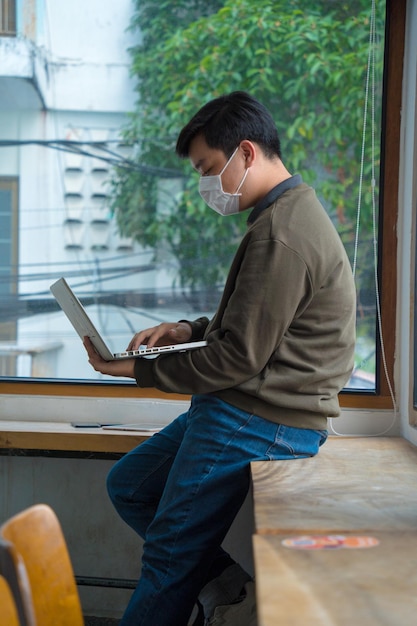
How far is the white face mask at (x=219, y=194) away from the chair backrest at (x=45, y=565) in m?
1.13

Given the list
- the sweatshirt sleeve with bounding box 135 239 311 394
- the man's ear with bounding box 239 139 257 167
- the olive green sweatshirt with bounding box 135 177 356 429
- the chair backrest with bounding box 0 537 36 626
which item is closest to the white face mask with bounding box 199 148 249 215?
the man's ear with bounding box 239 139 257 167

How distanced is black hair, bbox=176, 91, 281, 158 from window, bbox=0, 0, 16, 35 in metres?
1.15

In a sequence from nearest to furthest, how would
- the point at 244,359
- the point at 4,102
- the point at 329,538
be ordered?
1. the point at 329,538
2. the point at 244,359
3. the point at 4,102

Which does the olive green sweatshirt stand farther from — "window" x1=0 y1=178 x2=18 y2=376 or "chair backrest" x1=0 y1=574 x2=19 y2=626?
"window" x1=0 y1=178 x2=18 y2=376

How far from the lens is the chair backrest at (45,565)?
106 centimetres

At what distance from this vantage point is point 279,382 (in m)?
1.87

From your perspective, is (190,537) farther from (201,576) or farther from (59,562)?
(59,562)

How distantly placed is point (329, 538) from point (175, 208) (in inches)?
67.2

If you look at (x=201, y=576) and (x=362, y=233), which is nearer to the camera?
(x=201, y=576)

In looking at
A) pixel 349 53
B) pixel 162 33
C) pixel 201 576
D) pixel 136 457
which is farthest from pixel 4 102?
pixel 201 576

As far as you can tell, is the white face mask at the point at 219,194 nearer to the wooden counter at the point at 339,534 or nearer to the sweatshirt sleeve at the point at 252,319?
the sweatshirt sleeve at the point at 252,319

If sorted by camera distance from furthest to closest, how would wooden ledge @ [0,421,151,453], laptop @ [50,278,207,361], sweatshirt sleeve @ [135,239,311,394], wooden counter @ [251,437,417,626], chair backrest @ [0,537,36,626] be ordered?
wooden ledge @ [0,421,151,453] < laptop @ [50,278,207,361] < sweatshirt sleeve @ [135,239,311,394] < wooden counter @ [251,437,417,626] < chair backrest @ [0,537,36,626]

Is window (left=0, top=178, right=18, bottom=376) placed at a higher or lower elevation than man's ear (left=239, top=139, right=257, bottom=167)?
lower

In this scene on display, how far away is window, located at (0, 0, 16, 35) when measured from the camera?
2.88 metres
